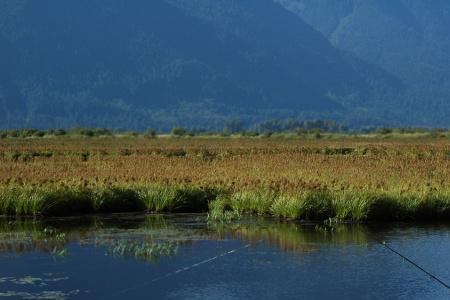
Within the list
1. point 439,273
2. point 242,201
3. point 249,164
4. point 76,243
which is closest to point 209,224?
point 242,201

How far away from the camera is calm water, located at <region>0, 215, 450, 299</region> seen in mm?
16766

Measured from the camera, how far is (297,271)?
18.3m

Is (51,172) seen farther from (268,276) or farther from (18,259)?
(268,276)

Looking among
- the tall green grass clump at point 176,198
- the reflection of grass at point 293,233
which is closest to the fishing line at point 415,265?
the reflection of grass at point 293,233

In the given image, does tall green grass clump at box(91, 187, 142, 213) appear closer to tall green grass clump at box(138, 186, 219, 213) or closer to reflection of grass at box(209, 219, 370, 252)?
tall green grass clump at box(138, 186, 219, 213)

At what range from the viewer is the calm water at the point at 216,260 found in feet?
55.0

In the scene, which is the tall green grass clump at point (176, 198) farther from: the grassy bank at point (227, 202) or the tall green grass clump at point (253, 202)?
the tall green grass clump at point (253, 202)

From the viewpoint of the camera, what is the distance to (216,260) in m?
19.4

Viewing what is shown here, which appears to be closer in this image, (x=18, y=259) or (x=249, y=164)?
(x=18, y=259)

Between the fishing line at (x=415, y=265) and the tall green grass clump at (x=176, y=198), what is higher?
the tall green grass clump at (x=176, y=198)

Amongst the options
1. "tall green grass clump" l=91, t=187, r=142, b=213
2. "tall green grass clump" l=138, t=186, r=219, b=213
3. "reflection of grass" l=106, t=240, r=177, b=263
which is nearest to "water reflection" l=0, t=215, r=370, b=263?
"reflection of grass" l=106, t=240, r=177, b=263

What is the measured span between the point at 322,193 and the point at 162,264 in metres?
7.79

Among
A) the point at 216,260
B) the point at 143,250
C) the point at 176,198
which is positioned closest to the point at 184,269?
the point at 216,260

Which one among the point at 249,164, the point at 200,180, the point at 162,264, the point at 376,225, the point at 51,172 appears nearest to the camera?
the point at 162,264
